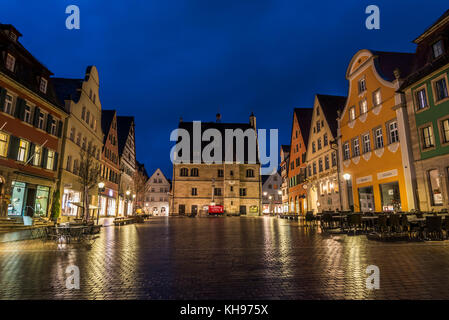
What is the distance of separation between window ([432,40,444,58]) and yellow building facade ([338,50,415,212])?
2.82 meters

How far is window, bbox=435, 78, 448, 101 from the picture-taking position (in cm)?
1656

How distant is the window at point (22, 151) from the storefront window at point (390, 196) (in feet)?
92.6

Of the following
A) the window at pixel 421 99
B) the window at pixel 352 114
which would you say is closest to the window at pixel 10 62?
the window at pixel 352 114

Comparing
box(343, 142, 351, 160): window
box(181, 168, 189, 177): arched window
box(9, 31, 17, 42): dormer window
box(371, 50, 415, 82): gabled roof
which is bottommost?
box(343, 142, 351, 160): window

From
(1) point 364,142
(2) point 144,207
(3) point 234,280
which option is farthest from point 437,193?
(2) point 144,207

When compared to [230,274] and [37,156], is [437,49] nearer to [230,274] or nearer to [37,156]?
[230,274]

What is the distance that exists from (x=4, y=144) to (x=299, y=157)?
3638 centimetres

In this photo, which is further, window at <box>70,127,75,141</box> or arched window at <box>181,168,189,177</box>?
arched window at <box>181,168,189,177</box>

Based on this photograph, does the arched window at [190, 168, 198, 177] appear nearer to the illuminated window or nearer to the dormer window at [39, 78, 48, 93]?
the illuminated window

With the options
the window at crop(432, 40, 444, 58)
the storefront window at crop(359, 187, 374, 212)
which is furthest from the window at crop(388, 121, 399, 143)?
the window at crop(432, 40, 444, 58)

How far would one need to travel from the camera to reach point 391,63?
23.3 m

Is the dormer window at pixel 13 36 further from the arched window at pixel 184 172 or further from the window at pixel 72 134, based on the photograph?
the arched window at pixel 184 172

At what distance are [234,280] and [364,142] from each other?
23.3m
